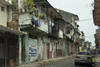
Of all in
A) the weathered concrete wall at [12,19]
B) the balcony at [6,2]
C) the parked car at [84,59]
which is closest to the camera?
the balcony at [6,2]

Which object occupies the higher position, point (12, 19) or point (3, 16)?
point (3, 16)

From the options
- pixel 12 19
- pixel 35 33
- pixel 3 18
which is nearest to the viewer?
pixel 3 18

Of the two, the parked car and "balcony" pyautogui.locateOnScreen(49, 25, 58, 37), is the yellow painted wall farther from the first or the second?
"balcony" pyautogui.locateOnScreen(49, 25, 58, 37)

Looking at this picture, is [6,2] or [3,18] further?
[3,18]

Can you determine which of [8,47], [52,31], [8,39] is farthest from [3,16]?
[52,31]

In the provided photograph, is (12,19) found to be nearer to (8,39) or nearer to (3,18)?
(3,18)

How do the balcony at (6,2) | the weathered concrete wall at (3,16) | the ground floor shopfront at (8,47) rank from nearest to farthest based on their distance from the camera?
the ground floor shopfront at (8,47) < the balcony at (6,2) < the weathered concrete wall at (3,16)

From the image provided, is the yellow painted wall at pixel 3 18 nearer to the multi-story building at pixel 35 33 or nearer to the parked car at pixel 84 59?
the multi-story building at pixel 35 33

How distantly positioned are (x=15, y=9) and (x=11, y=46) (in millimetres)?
3911

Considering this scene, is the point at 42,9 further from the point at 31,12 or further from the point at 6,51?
the point at 6,51

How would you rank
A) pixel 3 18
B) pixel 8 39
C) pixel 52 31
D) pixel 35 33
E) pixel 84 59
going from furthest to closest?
pixel 52 31
pixel 35 33
pixel 84 59
pixel 3 18
pixel 8 39

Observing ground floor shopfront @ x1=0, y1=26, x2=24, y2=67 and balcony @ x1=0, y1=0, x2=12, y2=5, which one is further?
balcony @ x1=0, y1=0, x2=12, y2=5

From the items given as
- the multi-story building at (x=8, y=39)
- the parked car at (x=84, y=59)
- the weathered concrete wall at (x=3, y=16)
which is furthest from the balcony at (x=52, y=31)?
the weathered concrete wall at (x=3, y=16)

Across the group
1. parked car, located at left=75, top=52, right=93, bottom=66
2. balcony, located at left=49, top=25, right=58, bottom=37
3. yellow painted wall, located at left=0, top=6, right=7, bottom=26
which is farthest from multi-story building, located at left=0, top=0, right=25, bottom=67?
balcony, located at left=49, top=25, right=58, bottom=37
